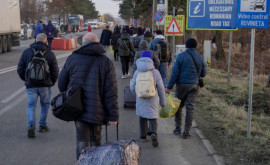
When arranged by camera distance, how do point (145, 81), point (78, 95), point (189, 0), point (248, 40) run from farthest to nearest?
point (248, 40) < point (189, 0) < point (145, 81) < point (78, 95)

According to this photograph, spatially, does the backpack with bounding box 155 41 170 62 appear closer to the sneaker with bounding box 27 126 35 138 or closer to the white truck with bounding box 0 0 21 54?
the sneaker with bounding box 27 126 35 138

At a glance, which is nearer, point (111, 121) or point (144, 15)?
point (111, 121)

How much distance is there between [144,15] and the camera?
5200cm

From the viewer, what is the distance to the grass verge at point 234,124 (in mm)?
6211

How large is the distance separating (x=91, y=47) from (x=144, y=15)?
4809cm

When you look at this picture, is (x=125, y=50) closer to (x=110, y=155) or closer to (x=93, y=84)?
(x=93, y=84)

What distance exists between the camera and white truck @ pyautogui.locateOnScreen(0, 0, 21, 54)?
24516mm

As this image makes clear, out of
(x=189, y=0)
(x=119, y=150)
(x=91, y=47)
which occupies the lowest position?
(x=119, y=150)

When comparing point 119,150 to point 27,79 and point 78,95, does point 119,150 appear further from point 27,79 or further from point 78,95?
point 27,79

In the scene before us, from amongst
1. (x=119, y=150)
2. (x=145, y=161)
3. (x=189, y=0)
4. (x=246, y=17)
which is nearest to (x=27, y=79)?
(x=145, y=161)

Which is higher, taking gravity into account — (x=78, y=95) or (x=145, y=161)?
(x=78, y=95)

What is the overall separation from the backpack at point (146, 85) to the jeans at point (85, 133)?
170 cm

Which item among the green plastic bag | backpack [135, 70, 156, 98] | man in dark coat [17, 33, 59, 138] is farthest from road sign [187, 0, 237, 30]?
man in dark coat [17, 33, 59, 138]

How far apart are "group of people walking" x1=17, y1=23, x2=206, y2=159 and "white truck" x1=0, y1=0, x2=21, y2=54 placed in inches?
726
